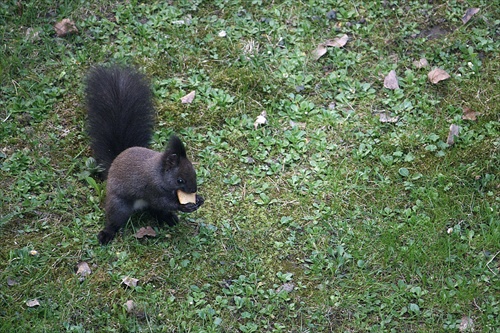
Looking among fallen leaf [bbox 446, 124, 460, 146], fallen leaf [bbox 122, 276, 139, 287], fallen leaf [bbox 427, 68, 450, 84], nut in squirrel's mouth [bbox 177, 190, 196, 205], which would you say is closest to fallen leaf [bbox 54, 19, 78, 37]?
nut in squirrel's mouth [bbox 177, 190, 196, 205]

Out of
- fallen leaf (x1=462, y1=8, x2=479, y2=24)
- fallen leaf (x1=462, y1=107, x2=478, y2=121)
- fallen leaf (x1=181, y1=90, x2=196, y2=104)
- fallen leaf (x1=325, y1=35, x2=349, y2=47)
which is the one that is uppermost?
fallen leaf (x1=181, y1=90, x2=196, y2=104)

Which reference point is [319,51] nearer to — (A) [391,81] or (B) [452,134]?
(A) [391,81]

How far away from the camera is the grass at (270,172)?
3877mm

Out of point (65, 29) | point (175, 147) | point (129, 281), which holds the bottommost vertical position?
point (129, 281)

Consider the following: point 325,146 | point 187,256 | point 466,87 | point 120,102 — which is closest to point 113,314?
point 187,256

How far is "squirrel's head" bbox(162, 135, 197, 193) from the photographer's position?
3945 millimetres

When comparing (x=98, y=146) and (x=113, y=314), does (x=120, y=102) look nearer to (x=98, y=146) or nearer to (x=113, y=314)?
(x=98, y=146)

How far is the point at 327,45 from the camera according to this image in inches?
210

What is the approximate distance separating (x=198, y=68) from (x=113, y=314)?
1995 mm

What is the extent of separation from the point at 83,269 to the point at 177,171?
706 millimetres

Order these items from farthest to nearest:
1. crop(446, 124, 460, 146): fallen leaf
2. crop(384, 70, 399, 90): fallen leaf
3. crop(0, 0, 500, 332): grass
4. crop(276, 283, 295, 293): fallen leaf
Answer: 1. crop(384, 70, 399, 90): fallen leaf
2. crop(446, 124, 460, 146): fallen leaf
3. crop(276, 283, 295, 293): fallen leaf
4. crop(0, 0, 500, 332): grass

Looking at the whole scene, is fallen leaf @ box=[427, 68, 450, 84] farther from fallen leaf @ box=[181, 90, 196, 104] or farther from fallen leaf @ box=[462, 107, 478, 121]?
fallen leaf @ box=[181, 90, 196, 104]

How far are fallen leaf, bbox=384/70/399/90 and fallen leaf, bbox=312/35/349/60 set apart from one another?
0.43 metres

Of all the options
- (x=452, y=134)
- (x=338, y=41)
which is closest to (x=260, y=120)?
(x=338, y=41)
